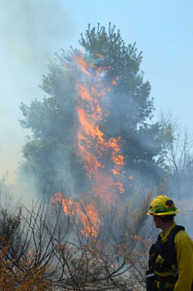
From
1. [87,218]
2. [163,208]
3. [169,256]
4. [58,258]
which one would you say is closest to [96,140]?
[87,218]

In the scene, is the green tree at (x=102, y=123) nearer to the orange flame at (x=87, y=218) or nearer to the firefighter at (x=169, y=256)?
the orange flame at (x=87, y=218)

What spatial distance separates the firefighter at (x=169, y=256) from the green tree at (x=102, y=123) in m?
16.7

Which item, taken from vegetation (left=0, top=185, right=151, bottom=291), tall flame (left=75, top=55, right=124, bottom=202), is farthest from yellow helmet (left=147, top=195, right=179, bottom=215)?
tall flame (left=75, top=55, right=124, bottom=202)

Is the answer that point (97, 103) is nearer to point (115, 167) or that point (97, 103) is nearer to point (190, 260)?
point (115, 167)

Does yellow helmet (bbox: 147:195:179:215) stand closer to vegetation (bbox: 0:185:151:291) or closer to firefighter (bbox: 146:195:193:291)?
firefighter (bbox: 146:195:193:291)

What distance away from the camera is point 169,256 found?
2795mm

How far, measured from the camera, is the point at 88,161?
19406 millimetres

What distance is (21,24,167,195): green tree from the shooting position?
20484 millimetres

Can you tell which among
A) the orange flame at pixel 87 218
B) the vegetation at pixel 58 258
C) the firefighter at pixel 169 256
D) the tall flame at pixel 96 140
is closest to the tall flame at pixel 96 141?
the tall flame at pixel 96 140

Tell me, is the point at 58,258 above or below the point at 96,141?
below

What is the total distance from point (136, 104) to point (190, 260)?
1993 cm

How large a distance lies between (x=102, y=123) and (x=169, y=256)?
17269 mm

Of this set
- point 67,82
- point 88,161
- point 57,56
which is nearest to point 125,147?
point 88,161

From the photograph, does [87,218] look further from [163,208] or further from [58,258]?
[163,208]
